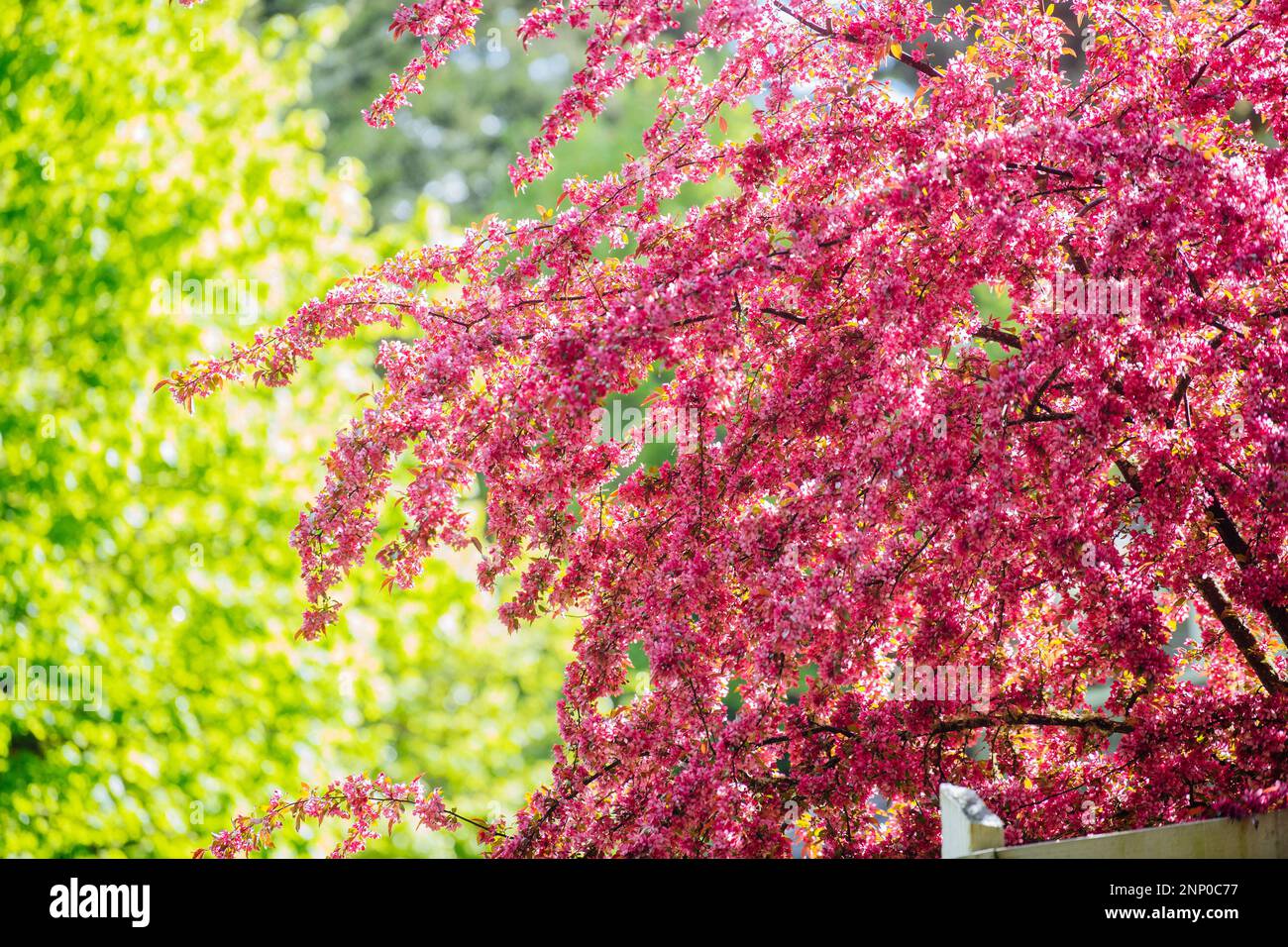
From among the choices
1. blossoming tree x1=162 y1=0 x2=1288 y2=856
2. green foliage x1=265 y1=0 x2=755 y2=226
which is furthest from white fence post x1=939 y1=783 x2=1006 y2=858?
green foliage x1=265 y1=0 x2=755 y2=226

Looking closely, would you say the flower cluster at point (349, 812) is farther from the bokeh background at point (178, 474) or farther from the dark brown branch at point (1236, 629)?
the bokeh background at point (178, 474)

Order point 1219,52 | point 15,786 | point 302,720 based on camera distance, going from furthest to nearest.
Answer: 1. point 302,720
2. point 15,786
3. point 1219,52

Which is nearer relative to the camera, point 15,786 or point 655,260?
point 655,260

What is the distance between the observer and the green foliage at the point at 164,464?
858cm

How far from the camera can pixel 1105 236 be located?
4.08m

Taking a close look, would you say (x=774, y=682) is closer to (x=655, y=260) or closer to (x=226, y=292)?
(x=655, y=260)

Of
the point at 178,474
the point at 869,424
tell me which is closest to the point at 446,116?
the point at 178,474

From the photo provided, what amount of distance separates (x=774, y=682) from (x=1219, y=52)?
9.04 ft

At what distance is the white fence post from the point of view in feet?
12.1

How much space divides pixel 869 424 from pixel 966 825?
1.33m

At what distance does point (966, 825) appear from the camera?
12.1 feet

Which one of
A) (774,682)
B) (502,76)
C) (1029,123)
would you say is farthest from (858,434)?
(502,76)

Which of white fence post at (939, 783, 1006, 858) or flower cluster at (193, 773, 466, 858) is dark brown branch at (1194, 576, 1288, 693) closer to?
white fence post at (939, 783, 1006, 858)

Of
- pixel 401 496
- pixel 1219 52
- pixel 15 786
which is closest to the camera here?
pixel 1219 52
